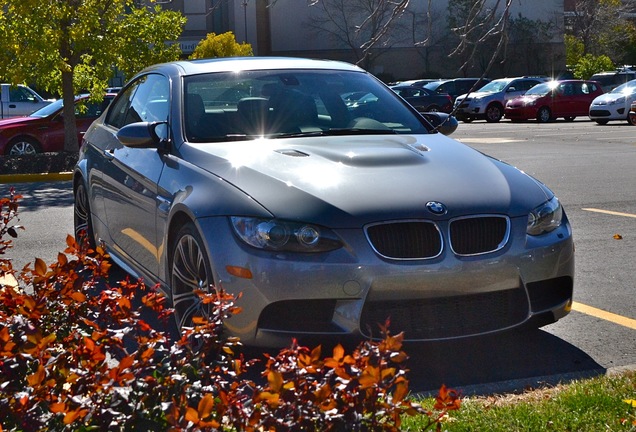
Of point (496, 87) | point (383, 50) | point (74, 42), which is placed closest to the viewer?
point (74, 42)

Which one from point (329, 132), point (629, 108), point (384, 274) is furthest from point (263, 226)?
point (629, 108)

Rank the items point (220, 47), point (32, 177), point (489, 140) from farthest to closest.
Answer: point (220, 47) < point (489, 140) < point (32, 177)

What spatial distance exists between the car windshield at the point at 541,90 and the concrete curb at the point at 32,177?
22570 millimetres

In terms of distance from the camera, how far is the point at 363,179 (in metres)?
5.23

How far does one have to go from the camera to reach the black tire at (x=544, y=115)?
34656mm

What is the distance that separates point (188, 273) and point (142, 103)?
212 centimetres

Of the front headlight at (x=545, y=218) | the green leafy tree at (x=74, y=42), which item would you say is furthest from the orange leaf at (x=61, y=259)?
the green leafy tree at (x=74, y=42)

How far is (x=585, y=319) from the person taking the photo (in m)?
6.21

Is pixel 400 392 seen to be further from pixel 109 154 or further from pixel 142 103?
pixel 142 103

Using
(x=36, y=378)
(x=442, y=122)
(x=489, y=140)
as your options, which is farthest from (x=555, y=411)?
(x=489, y=140)

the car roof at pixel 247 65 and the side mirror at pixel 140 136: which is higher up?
the car roof at pixel 247 65

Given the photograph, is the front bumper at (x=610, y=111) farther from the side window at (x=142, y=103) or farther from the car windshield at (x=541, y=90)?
the side window at (x=142, y=103)

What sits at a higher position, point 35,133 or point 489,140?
point 35,133

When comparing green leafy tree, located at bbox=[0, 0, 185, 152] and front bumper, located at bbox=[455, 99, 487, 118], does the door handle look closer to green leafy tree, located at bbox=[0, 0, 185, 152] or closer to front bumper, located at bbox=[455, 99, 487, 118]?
green leafy tree, located at bbox=[0, 0, 185, 152]
